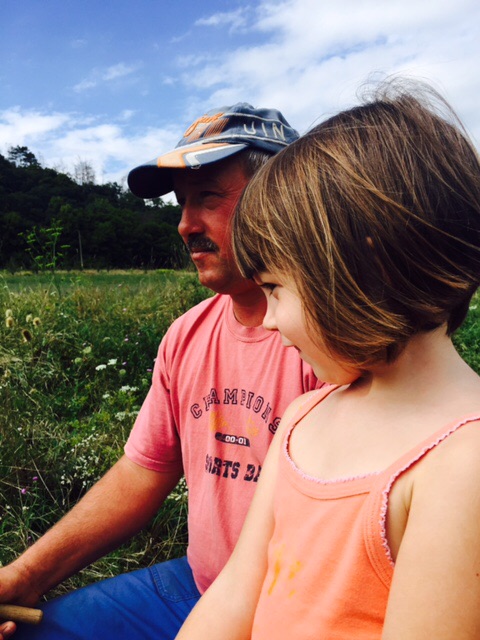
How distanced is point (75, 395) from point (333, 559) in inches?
130

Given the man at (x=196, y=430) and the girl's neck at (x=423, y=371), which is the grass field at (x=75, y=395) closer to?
the man at (x=196, y=430)

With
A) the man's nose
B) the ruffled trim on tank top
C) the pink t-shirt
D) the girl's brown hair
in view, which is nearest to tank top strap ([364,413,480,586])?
the ruffled trim on tank top

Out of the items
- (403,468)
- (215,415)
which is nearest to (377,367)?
(403,468)

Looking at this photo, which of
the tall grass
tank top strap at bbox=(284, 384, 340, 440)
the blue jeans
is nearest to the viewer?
tank top strap at bbox=(284, 384, 340, 440)

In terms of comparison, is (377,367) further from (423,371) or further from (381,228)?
(381,228)

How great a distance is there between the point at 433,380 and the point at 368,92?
0.55m

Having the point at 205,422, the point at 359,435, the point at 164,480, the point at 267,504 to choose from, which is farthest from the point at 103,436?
the point at 359,435

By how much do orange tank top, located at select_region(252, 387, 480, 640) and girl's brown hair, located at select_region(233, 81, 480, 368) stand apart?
21 centimetres

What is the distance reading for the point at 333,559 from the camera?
0.91 m

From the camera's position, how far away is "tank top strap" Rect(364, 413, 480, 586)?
2.76 ft

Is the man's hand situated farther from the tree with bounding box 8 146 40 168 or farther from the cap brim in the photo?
the tree with bounding box 8 146 40 168

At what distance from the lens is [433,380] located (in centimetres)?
94

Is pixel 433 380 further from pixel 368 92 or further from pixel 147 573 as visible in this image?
pixel 147 573

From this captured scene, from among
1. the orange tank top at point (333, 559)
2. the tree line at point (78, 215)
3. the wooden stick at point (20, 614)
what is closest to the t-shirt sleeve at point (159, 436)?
the wooden stick at point (20, 614)
